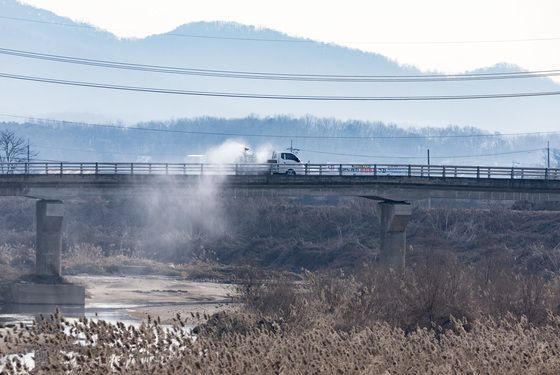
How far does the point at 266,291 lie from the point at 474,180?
26.9 m

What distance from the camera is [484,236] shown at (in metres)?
116

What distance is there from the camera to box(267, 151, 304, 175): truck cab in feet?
290

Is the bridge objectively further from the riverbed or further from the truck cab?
the riverbed

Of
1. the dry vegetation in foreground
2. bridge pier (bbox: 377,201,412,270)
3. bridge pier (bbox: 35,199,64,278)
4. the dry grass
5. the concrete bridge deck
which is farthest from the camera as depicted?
bridge pier (bbox: 35,199,64,278)

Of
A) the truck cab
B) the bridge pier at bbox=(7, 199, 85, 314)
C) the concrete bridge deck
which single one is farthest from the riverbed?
the truck cab

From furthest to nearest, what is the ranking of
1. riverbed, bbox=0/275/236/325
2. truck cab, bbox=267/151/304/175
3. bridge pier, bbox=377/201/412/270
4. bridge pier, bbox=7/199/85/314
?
truck cab, bbox=267/151/304/175, bridge pier, bbox=377/201/412/270, bridge pier, bbox=7/199/85/314, riverbed, bbox=0/275/236/325

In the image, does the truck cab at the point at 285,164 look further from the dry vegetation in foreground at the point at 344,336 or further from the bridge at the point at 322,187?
the dry vegetation in foreground at the point at 344,336

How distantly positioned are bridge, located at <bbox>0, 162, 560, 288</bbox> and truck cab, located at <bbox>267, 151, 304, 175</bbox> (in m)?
0.88

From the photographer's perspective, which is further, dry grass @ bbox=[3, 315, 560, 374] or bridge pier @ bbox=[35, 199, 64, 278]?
bridge pier @ bbox=[35, 199, 64, 278]

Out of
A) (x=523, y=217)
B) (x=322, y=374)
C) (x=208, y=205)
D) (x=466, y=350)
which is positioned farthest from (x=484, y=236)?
(x=322, y=374)

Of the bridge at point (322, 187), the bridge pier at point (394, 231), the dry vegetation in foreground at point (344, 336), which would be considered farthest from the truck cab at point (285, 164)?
the dry vegetation in foreground at point (344, 336)

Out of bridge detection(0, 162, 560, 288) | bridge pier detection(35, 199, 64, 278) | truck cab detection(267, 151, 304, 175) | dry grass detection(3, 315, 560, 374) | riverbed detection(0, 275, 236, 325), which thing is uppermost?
truck cab detection(267, 151, 304, 175)

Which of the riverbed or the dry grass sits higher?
the dry grass

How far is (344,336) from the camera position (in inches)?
1624
